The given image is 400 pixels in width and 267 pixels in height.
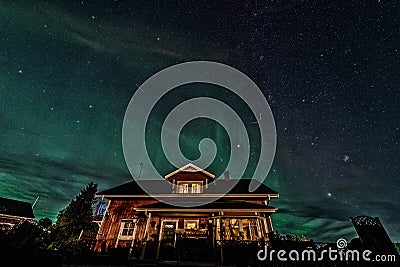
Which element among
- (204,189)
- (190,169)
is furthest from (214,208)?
(190,169)

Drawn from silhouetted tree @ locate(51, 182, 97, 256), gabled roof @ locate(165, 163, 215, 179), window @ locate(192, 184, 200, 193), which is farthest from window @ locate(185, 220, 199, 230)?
silhouetted tree @ locate(51, 182, 97, 256)

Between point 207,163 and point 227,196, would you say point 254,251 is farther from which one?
point 207,163

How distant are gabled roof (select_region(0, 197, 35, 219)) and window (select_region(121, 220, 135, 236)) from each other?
30.9 meters

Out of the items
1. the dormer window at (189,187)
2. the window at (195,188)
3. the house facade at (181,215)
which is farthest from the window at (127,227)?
the window at (195,188)

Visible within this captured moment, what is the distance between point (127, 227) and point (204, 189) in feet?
22.7

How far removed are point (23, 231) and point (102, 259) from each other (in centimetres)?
979

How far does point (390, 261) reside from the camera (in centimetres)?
866

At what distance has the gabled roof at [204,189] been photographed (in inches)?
707

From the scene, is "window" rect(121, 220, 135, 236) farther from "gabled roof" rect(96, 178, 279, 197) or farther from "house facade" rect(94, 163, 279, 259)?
"gabled roof" rect(96, 178, 279, 197)

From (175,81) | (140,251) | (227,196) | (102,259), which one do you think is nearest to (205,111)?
(175,81)

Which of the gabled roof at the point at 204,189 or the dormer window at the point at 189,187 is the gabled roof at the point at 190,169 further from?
the dormer window at the point at 189,187

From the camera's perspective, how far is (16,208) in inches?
1591

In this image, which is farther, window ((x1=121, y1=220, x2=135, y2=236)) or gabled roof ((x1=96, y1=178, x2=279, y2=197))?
gabled roof ((x1=96, y1=178, x2=279, y2=197))

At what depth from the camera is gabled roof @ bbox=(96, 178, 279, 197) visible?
1797 centimetres
